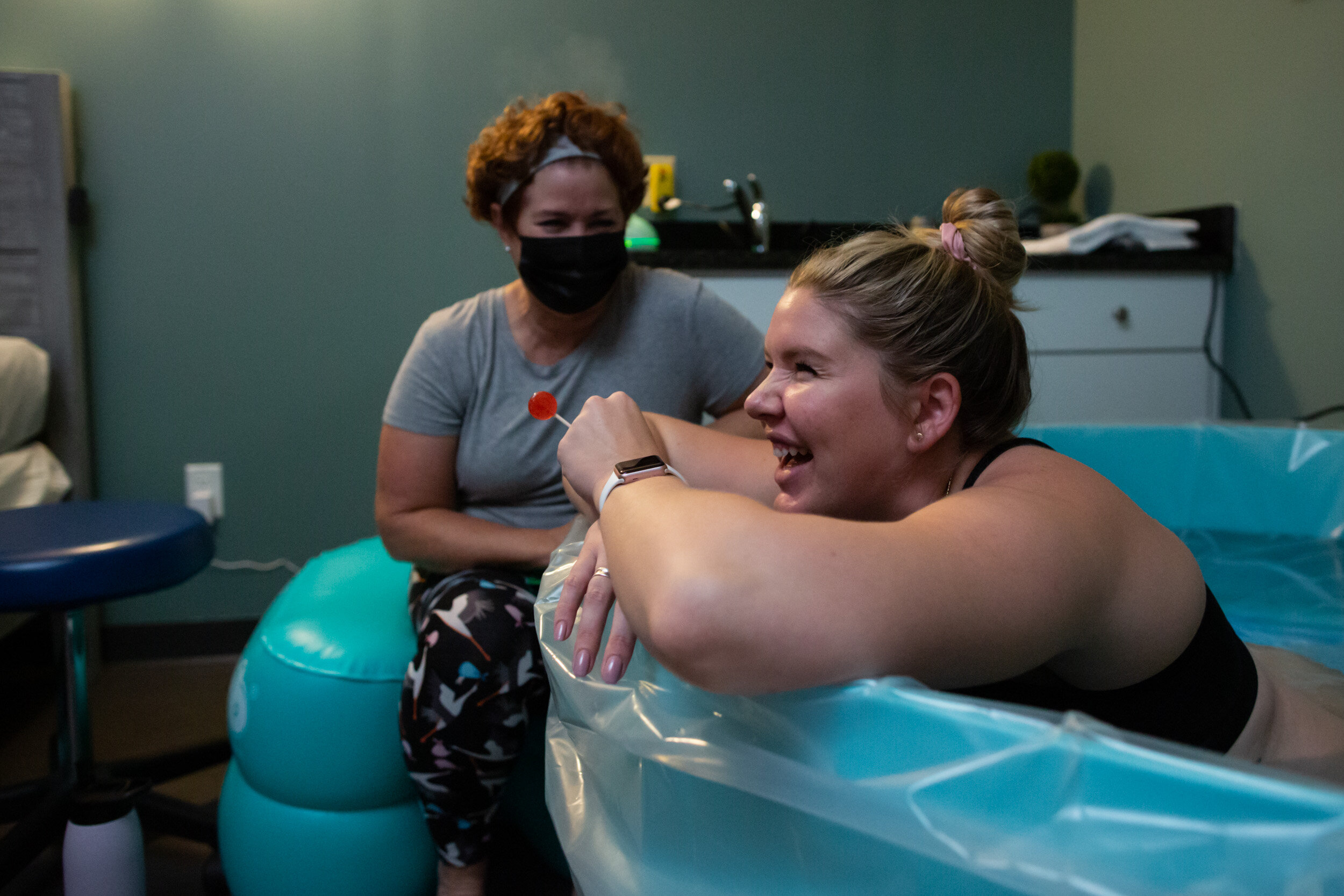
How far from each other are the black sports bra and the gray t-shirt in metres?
0.67

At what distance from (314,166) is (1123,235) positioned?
191cm

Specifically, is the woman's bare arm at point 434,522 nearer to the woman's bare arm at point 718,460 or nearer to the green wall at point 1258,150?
the woman's bare arm at point 718,460

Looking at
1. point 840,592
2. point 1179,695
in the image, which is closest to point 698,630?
point 840,592

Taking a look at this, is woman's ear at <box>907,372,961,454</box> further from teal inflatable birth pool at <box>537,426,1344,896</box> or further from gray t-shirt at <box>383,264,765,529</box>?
gray t-shirt at <box>383,264,765,529</box>

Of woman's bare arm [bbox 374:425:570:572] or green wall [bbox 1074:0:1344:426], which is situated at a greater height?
green wall [bbox 1074:0:1344:426]

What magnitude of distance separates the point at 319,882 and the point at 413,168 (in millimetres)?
1680

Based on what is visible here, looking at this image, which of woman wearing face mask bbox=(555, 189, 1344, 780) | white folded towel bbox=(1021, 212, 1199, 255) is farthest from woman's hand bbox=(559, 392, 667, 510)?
white folded towel bbox=(1021, 212, 1199, 255)

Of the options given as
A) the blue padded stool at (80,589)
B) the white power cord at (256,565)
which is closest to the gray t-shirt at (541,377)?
the blue padded stool at (80,589)

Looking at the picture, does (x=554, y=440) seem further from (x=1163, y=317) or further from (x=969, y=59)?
(x=969, y=59)

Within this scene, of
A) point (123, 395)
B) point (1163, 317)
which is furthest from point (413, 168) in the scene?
point (1163, 317)

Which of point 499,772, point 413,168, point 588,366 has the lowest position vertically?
→ point 499,772

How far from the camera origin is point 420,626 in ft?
3.86

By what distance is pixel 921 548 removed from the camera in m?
0.52

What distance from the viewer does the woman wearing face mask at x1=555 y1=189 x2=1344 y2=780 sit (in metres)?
0.49
